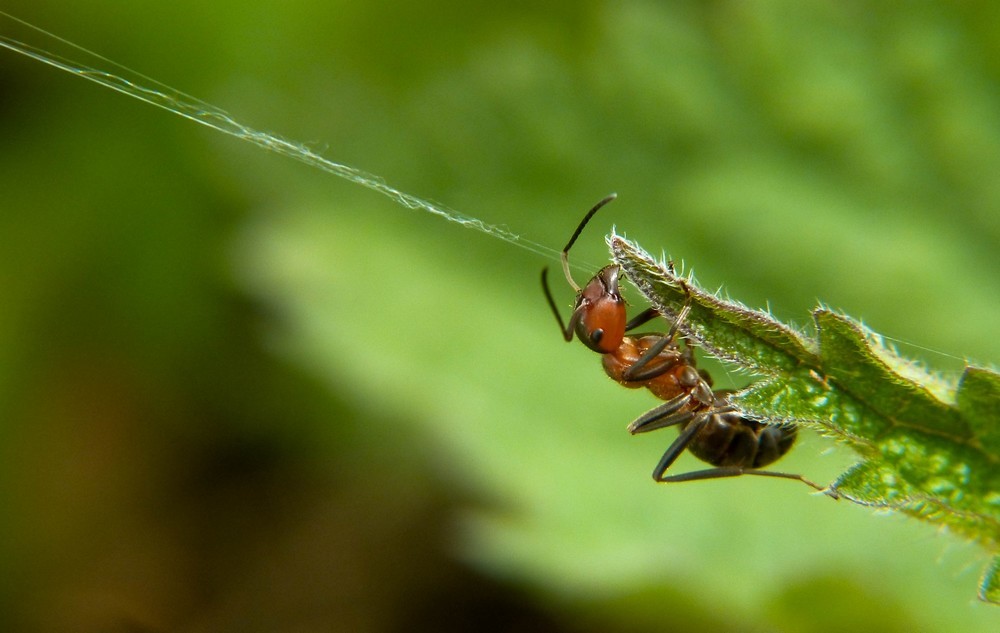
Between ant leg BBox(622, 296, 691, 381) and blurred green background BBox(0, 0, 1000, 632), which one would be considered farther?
blurred green background BBox(0, 0, 1000, 632)

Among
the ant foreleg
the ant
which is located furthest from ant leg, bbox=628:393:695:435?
the ant foreleg

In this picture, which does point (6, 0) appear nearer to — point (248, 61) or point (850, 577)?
point (248, 61)

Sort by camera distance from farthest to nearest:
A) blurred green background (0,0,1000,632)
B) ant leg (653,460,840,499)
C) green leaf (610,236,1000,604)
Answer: blurred green background (0,0,1000,632) → ant leg (653,460,840,499) → green leaf (610,236,1000,604)

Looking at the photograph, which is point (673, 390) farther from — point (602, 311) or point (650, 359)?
point (602, 311)

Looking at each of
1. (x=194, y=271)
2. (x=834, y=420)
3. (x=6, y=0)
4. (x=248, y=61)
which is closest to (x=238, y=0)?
(x=248, y=61)

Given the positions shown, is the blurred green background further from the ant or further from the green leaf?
the green leaf

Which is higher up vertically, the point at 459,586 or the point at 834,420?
the point at 834,420

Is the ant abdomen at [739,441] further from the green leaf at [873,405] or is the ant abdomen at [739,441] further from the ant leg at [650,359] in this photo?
the green leaf at [873,405]
